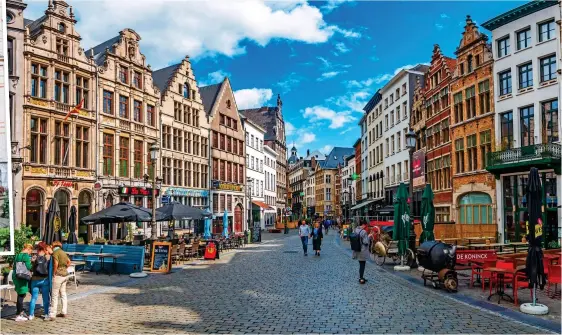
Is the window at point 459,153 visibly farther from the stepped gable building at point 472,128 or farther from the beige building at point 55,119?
the beige building at point 55,119

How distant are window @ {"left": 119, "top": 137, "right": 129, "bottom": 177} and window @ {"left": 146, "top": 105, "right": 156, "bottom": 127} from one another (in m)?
3.43

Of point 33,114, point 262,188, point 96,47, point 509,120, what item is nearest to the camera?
point 33,114

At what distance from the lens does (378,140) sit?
58375 mm

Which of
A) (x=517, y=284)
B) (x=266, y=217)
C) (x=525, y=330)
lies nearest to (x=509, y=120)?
(x=517, y=284)

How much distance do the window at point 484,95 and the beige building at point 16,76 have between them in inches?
1119

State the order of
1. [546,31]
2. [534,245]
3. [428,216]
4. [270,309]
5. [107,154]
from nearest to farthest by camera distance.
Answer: [534,245], [270,309], [428,216], [546,31], [107,154]

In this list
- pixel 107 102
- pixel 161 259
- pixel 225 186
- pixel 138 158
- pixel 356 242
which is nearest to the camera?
pixel 356 242

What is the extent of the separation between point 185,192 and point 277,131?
4919 cm

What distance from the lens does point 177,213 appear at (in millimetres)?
23500

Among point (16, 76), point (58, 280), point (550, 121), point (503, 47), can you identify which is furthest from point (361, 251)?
point (503, 47)

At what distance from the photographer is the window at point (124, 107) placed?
1382 inches

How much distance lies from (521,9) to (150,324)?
28269 mm

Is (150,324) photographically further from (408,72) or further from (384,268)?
(408,72)

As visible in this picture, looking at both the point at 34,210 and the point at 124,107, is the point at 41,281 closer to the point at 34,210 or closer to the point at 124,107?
the point at 34,210
